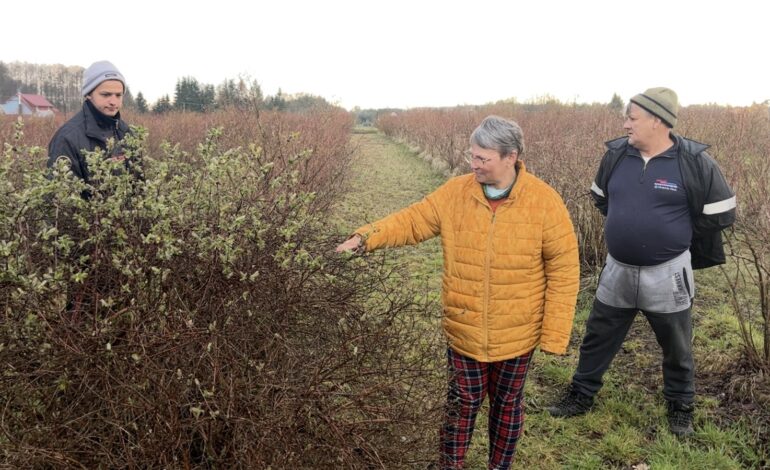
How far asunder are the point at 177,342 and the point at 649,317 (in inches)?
103

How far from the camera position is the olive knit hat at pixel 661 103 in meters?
2.90

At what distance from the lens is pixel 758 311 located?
16.3 feet

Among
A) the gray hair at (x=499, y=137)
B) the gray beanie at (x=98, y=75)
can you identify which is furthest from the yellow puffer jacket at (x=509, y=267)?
the gray beanie at (x=98, y=75)

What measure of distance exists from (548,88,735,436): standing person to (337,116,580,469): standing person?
926 mm

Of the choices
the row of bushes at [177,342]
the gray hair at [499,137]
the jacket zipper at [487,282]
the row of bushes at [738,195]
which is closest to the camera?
the row of bushes at [177,342]

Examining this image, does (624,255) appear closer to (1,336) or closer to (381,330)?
(381,330)

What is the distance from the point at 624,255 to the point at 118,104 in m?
2.92

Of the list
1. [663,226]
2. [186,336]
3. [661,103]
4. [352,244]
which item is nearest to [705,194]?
[663,226]

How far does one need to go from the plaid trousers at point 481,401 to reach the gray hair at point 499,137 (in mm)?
927

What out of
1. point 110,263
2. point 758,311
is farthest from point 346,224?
point 110,263

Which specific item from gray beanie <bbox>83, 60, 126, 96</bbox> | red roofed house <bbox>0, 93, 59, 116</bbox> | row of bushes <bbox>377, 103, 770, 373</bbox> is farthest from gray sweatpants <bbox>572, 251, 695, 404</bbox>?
red roofed house <bbox>0, 93, 59, 116</bbox>

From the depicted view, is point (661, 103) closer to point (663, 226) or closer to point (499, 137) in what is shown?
point (663, 226)

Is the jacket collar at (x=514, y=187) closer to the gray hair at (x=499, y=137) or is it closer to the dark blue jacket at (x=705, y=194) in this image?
the gray hair at (x=499, y=137)

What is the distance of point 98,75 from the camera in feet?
9.09
